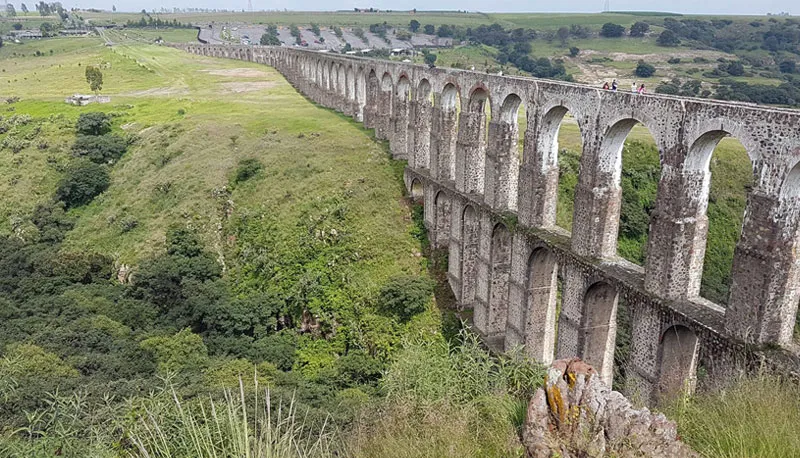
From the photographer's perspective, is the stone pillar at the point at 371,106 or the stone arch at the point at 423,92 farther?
the stone pillar at the point at 371,106

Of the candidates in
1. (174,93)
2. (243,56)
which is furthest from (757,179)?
(243,56)

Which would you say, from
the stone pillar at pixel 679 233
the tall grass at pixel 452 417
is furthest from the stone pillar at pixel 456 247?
the tall grass at pixel 452 417

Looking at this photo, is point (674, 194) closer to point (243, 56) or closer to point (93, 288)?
point (93, 288)

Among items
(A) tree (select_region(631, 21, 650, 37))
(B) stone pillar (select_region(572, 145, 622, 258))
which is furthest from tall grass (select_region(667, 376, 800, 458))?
(A) tree (select_region(631, 21, 650, 37))

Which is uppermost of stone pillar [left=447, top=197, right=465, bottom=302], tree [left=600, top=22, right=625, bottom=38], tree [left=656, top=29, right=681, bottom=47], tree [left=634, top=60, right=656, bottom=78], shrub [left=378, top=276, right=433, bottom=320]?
tree [left=600, top=22, right=625, bottom=38]

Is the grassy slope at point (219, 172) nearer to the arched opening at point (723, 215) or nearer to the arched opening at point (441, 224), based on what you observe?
the arched opening at point (441, 224)

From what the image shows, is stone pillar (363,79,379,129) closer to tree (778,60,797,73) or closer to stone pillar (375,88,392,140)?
stone pillar (375,88,392,140)
